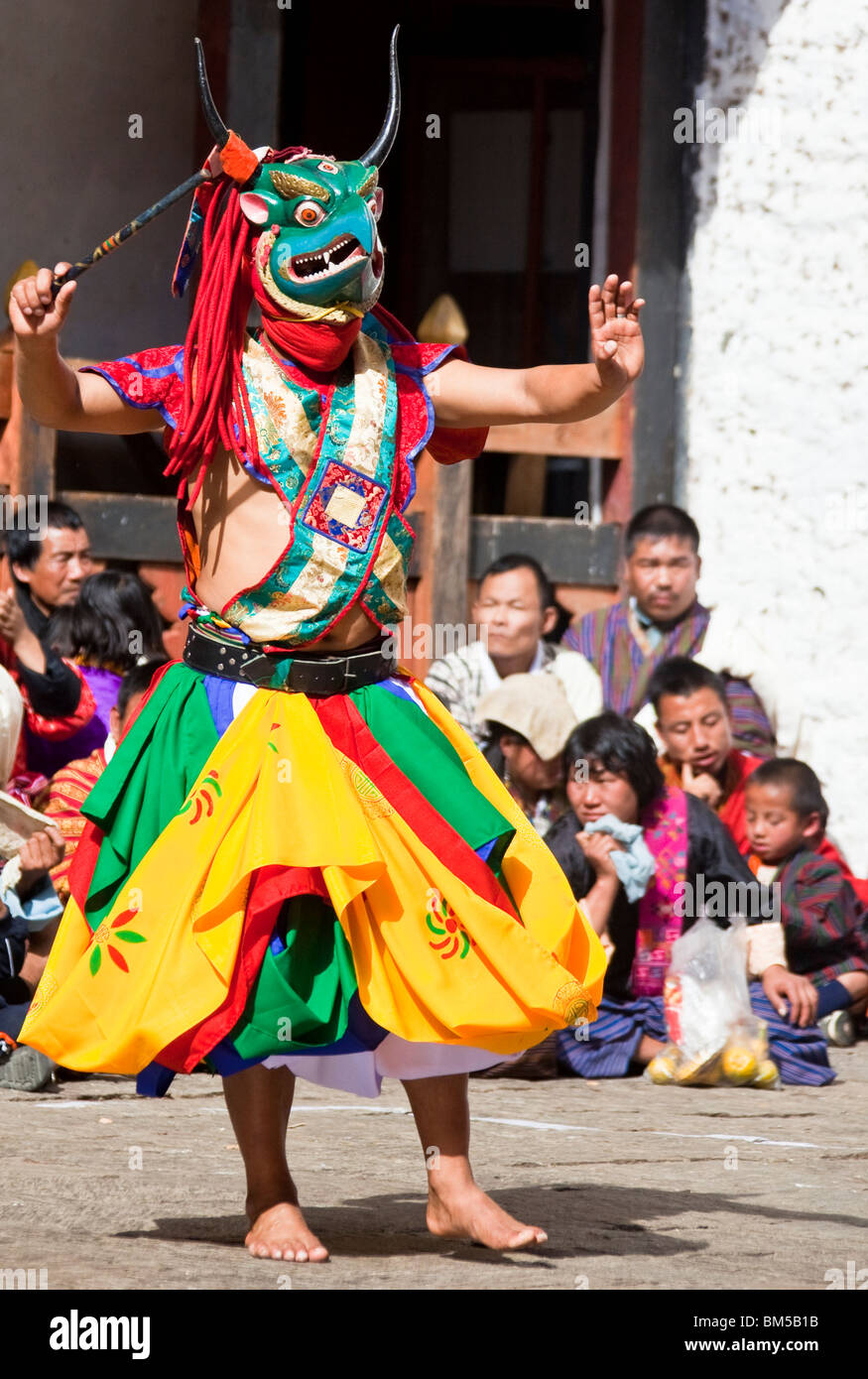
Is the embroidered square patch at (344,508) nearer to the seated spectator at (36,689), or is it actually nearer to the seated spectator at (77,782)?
the seated spectator at (77,782)

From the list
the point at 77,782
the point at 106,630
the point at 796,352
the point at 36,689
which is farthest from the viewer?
the point at 796,352

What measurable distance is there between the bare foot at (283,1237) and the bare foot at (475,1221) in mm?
229

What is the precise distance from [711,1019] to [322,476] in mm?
2483

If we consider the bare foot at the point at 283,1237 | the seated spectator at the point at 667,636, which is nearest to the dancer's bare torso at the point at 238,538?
the bare foot at the point at 283,1237

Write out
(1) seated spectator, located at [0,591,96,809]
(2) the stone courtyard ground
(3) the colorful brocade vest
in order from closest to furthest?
(2) the stone courtyard ground < (3) the colorful brocade vest < (1) seated spectator, located at [0,591,96,809]

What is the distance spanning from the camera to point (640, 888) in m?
5.50

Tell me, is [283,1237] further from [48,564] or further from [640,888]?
[48,564]

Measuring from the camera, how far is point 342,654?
3281mm

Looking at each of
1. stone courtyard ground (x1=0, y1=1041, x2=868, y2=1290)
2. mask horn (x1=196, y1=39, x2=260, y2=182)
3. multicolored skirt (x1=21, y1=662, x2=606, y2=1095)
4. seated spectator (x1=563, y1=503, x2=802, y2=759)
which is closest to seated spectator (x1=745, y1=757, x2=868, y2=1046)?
seated spectator (x1=563, y1=503, x2=802, y2=759)

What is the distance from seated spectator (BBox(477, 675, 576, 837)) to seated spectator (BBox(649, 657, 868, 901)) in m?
0.31

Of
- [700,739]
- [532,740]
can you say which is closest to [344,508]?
[532,740]

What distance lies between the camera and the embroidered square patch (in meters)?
3.24

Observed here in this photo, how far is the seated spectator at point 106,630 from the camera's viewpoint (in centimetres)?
590

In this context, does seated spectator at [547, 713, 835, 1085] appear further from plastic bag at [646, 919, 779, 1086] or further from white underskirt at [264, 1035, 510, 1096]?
white underskirt at [264, 1035, 510, 1096]
